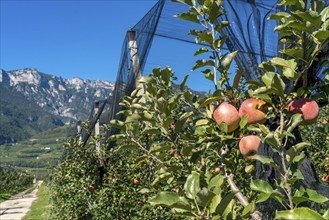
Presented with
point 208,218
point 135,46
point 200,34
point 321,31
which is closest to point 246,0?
point 135,46

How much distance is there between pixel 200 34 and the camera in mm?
1203

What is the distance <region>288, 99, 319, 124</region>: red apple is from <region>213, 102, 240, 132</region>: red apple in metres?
0.19

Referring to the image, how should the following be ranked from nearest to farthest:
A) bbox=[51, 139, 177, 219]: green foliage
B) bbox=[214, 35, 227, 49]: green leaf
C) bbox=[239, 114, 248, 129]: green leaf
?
bbox=[239, 114, 248, 129]: green leaf, bbox=[214, 35, 227, 49]: green leaf, bbox=[51, 139, 177, 219]: green foliage

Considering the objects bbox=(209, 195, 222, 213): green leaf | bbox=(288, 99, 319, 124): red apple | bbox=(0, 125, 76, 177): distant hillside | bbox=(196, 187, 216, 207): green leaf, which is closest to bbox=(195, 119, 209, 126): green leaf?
bbox=(288, 99, 319, 124): red apple

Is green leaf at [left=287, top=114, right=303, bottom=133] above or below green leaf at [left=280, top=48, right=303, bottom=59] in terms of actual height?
below

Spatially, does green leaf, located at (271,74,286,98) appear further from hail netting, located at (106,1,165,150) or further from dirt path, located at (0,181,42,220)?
dirt path, located at (0,181,42,220)

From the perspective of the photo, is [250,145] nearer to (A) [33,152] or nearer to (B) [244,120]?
(B) [244,120]

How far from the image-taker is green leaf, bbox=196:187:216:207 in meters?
0.75

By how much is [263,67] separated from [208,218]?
50 cm

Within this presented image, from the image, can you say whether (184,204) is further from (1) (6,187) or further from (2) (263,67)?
(1) (6,187)

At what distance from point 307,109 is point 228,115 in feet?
0.78

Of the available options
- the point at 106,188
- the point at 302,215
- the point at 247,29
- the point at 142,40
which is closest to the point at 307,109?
the point at 302,215

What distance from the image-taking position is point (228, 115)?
116cm

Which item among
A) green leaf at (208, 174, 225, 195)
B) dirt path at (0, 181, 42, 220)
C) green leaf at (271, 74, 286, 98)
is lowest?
dirt path at (0, 181, 42, 220)
